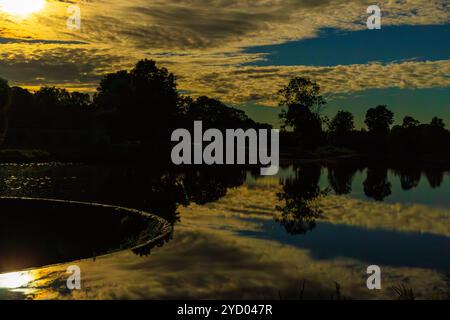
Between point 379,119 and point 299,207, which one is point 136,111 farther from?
point 379,119

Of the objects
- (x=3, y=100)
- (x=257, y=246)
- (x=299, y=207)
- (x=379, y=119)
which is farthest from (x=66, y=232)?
(x=379, y=119)

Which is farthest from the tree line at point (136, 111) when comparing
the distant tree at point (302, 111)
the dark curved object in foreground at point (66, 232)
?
the dark curved object in foreground at point (66, 232)

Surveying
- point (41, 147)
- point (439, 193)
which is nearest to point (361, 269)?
point (439, 193)

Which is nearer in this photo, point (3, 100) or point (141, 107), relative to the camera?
point (3, 100)

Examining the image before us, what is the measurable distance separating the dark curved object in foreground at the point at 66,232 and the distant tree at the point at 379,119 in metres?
184

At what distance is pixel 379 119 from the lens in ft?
648

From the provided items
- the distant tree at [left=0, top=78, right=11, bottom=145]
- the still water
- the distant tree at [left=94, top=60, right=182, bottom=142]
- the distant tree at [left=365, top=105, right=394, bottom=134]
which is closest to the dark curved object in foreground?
the still water

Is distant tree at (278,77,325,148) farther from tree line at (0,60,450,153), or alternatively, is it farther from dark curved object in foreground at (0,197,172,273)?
dark curved object in foreground at (0,197,172,273)

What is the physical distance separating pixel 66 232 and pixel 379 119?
188 metres

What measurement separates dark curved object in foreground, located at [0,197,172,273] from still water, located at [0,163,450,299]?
0.15 m

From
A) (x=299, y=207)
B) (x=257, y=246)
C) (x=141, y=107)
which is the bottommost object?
(x=299, y=207)

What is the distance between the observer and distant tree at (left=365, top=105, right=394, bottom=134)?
196625 mm
